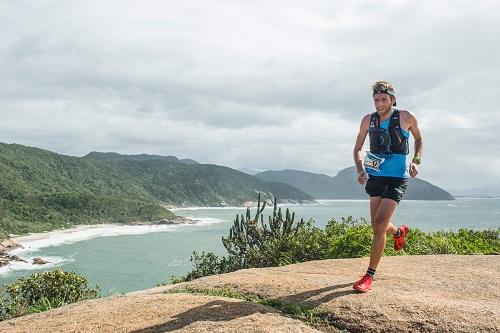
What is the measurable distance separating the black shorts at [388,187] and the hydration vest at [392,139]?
34 centimetres

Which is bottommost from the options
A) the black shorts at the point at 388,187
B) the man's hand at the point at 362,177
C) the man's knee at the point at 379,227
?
the man's knee at the point at 379,227

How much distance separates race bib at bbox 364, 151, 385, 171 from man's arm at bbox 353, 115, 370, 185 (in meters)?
0.11

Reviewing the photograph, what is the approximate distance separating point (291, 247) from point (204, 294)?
13.7m

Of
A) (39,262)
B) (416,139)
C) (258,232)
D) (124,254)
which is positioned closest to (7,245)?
(39,262)

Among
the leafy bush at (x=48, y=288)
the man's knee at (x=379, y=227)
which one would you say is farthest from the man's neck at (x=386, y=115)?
the leafy bush at (x=48, y=288)

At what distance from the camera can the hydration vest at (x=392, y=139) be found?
19.3 feet

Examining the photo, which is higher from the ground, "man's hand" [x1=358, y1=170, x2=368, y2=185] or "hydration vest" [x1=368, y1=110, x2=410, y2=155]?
"hydration vest" [x1=368, y1=110, x2=410, y2=155]

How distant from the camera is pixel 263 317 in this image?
16.5 ft

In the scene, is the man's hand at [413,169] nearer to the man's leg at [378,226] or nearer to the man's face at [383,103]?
the man's leg at [378,226]

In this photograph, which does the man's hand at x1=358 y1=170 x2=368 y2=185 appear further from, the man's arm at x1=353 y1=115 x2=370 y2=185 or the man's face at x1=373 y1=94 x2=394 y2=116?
the man's face at x1=373 y1=94 x2=394 y2=116

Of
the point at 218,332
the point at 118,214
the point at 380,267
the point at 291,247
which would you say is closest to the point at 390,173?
the point at 380,267

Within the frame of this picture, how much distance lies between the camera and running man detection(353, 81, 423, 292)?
19.2 feet

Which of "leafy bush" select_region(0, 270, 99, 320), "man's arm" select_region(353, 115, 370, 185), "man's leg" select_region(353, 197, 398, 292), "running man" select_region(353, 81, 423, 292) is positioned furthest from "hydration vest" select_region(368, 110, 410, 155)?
"leafy bush" select_region(0, 270, 99, 320)

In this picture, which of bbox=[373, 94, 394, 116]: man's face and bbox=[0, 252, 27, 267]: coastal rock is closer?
bbox=[373, 94, 394, 116]: man's face
